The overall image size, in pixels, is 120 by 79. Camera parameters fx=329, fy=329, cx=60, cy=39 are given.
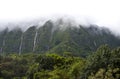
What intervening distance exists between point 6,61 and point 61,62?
266ft

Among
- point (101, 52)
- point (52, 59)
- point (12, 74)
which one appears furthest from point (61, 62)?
point (12, 74)

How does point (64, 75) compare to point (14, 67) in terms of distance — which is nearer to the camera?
point (64, 75)

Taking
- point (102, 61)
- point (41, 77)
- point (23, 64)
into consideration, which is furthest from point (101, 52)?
point (23, 64)

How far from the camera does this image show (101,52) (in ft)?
297

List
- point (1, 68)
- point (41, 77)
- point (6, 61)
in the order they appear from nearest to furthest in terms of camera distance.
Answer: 1. point (41, 77)
2. point (1, 68)
3. point (6, 61)

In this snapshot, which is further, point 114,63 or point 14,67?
point 14,67

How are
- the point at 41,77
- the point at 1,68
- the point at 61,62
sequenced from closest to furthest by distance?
the point at 41,77
the point at 61,62
the point at 1,68

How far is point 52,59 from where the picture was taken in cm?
11325

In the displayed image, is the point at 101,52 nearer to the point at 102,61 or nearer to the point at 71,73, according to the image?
the point at 102,61

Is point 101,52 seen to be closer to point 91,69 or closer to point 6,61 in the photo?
point 91,69

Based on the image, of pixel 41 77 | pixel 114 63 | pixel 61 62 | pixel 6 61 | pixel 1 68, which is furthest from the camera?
pixel 6 61

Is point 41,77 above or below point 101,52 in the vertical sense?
below

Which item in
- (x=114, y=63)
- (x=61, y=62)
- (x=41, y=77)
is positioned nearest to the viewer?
(x=114, y=63)

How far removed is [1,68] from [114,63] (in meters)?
91.7
